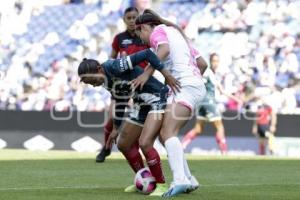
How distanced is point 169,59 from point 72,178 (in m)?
2.89

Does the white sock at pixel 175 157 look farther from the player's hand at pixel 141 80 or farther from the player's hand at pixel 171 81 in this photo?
the player's hand at pixel 141 80

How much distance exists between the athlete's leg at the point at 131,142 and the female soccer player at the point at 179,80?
23.5 inches

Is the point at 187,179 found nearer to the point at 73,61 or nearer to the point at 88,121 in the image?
the point at 88,121

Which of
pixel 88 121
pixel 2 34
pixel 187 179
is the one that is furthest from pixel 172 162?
pixel 2 34

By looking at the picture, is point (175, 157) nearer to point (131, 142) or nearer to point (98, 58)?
point (131, 142)

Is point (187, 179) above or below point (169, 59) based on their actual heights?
below

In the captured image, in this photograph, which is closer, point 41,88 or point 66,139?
point 66,139

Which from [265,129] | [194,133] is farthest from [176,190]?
[265,129]

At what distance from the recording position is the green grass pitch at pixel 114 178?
8.59 meters

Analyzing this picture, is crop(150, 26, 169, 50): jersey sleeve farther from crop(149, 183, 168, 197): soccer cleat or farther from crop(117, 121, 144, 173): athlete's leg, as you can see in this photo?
crop(149, 183, 168, 197): soccer cleat

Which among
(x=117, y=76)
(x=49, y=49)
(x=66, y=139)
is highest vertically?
(x=117, y=76)

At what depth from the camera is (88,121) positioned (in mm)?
19906

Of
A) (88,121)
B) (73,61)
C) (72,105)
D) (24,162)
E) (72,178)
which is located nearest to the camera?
(72,178)

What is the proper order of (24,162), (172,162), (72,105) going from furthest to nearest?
(72,105), (24,162), (172,162)
